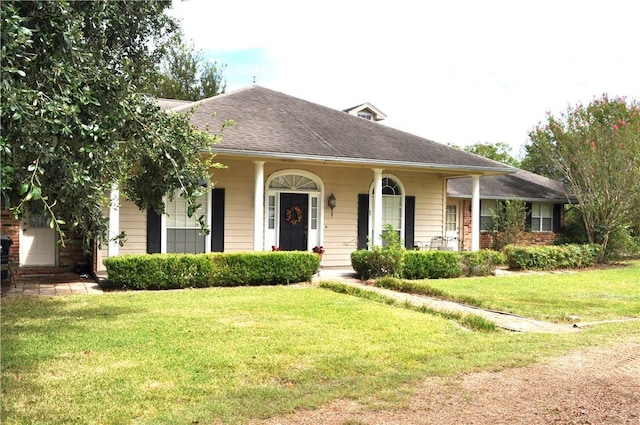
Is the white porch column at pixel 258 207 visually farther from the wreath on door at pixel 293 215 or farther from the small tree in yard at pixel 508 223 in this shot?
the small tree in yard at pixel 508 223

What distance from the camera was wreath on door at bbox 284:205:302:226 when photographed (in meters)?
15.5

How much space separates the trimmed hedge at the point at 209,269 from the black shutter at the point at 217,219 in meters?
2.52

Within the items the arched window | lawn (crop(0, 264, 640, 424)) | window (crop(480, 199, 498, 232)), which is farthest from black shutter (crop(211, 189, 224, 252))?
window (crop(480, 199, 498, 232))

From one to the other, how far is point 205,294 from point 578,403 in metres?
7.47

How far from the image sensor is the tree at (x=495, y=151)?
50.5 meters

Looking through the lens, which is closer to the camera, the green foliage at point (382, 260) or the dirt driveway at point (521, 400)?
the dirt driveway at point (521, 400)

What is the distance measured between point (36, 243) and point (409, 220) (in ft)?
35.1

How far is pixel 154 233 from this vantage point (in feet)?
45.3

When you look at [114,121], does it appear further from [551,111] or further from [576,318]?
[551,111]

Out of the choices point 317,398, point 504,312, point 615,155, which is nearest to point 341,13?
point 504,312

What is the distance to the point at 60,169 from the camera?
4.18 metres

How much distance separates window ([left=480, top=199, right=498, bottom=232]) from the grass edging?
13.1 m

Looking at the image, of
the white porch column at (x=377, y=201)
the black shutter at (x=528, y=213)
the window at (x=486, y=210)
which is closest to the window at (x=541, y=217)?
the black shutter at (x=528, y=213)

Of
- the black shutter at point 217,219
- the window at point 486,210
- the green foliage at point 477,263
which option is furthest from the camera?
the window at point 486,210
